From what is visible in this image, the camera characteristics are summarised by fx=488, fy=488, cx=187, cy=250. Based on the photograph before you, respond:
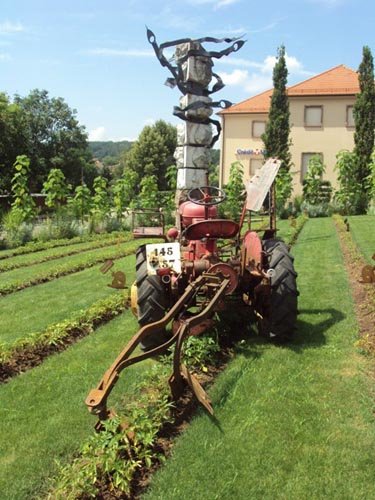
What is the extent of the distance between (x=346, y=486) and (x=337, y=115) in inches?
1184

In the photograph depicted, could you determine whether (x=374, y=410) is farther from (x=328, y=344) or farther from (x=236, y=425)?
(x=328, y=344)

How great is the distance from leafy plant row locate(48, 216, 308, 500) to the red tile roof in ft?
97.5

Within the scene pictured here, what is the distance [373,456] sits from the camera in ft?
10.0

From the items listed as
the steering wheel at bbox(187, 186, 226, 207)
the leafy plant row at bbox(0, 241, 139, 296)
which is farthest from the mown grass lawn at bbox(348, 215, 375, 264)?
the leafy plant row at bbox(0, 241, 139, 296)

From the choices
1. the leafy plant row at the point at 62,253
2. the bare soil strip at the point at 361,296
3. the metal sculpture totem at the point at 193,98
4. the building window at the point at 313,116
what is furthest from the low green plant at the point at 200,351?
the building window at the point at 313,116

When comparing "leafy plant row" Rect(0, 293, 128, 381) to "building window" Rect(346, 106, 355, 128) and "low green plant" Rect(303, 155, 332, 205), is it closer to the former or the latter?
"low green plant" Rect(303, 155, 332, 205)

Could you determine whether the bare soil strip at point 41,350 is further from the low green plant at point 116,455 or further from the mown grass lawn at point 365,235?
the mown grass lawn at point 365,235

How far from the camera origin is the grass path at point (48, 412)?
305 cm

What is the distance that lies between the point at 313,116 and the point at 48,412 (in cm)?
2968

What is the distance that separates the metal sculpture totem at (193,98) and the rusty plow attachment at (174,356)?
1013 cm

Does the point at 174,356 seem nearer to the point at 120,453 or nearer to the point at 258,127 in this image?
the point at 120,453

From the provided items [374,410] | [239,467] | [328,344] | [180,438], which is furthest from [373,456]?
[328,344]

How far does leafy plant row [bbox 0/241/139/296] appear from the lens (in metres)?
8.84

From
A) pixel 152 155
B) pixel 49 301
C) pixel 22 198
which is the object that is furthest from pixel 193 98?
pixel 152 155
